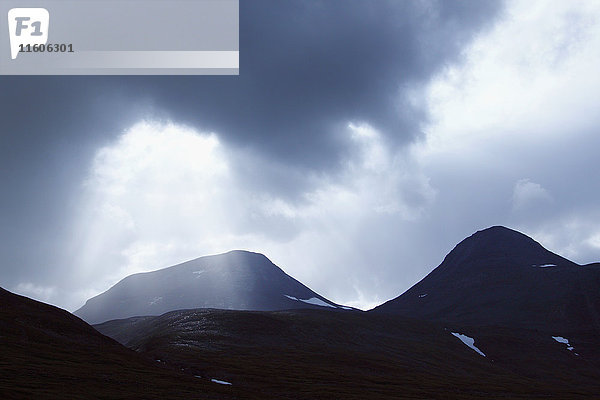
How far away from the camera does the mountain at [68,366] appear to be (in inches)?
1876

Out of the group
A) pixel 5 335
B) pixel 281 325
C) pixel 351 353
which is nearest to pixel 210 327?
pixel 281 325

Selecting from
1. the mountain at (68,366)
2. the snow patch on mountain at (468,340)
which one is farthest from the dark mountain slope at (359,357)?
the mountain at (68,366)

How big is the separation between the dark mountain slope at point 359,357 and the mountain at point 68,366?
12657mm

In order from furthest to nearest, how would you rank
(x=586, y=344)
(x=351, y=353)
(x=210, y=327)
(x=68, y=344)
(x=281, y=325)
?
(x=586, y=344) < (x=281, y=325) < (x=210, y=327) < (x=351, y=353) < (x=68, y=344)

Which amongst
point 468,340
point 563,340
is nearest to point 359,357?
point 468,340

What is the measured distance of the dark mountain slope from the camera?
80438 mm

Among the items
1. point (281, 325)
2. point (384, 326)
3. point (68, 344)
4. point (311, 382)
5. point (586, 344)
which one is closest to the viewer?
point (68, 344)

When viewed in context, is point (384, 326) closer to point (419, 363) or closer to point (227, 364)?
point (419, 363)

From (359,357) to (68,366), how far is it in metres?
70.3

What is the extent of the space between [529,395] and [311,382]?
42.9 m

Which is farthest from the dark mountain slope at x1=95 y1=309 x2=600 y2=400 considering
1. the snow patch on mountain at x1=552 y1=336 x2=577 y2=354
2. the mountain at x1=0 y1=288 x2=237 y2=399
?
the mountain at x1=0 y1=288 x2=237 y2=399

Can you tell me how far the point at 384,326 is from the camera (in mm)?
164625

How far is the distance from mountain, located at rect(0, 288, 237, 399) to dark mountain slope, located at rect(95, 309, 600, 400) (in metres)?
12.7

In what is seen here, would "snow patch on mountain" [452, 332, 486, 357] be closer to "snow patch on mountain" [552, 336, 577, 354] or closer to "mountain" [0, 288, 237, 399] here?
"snow patch on mountain" [552, 336, 577, 354]
